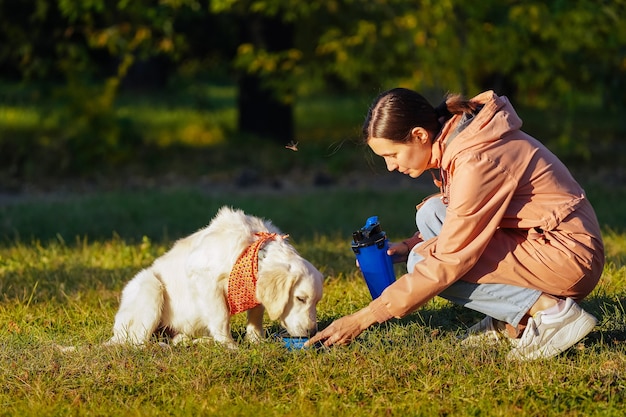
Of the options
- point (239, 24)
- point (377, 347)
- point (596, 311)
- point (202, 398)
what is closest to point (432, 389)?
point (377, 347)

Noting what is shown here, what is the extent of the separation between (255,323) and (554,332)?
1555mm

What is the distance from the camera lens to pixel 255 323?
503cm

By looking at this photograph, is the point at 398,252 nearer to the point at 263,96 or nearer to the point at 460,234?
the point at 460,234

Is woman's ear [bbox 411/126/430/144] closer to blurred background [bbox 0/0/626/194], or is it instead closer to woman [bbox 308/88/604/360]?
woman [bbox 308/88/604/360]

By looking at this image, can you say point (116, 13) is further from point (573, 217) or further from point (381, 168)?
point (573, 217)

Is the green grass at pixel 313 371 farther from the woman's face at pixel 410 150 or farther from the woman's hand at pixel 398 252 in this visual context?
the woman's face at pixel 410 150

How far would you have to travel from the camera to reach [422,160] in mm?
4551

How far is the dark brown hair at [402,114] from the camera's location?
14.5 feet

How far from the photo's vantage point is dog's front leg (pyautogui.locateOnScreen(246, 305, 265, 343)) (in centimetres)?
496

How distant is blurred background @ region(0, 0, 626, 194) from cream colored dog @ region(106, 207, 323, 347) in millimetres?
7712

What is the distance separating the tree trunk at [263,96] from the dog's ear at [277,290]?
10268 millimetres

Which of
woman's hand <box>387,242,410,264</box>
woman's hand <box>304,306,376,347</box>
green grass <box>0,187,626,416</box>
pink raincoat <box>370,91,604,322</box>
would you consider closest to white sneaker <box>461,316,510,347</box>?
green grass <box>0,187,626,416</box>

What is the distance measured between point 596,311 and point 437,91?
919cm

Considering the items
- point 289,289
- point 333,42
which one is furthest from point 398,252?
point 333,42
